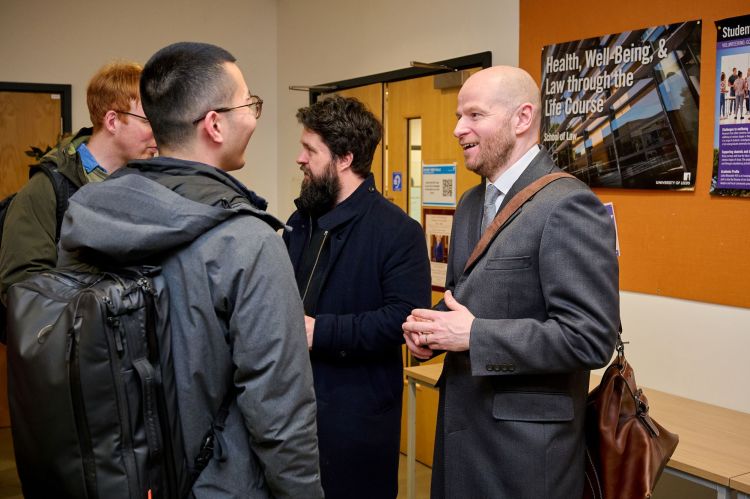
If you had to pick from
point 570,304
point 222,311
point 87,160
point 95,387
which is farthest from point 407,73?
point 95,387

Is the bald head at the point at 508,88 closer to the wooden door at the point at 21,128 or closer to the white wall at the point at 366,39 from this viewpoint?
the white wall at the point at 366,39

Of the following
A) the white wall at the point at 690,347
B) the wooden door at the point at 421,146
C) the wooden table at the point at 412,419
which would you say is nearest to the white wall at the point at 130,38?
the wooden door at the point at 421,146

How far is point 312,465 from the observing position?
1315mm

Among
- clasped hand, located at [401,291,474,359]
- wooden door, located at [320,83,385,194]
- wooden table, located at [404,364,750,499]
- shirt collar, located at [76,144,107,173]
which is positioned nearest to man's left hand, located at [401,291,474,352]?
clasped hand, located at [401,291,474,359]

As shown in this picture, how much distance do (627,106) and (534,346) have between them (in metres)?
1.78

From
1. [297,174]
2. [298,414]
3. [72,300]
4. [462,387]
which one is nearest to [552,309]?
[462,387]

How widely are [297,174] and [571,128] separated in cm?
285

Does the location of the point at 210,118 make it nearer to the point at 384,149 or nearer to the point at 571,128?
the point at 571,128

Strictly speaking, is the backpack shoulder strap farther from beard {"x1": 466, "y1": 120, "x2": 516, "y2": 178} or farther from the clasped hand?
beard {"x1": 466, "y1": 120, "x2": 516, "y2": 178}

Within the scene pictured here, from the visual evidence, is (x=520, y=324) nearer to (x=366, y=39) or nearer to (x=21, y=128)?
(x=366, y=39)

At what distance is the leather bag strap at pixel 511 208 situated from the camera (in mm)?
1688

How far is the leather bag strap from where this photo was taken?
1688 millimetres


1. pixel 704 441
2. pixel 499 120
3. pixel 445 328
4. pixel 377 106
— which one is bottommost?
pixel 704 441

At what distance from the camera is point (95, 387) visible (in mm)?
1115
